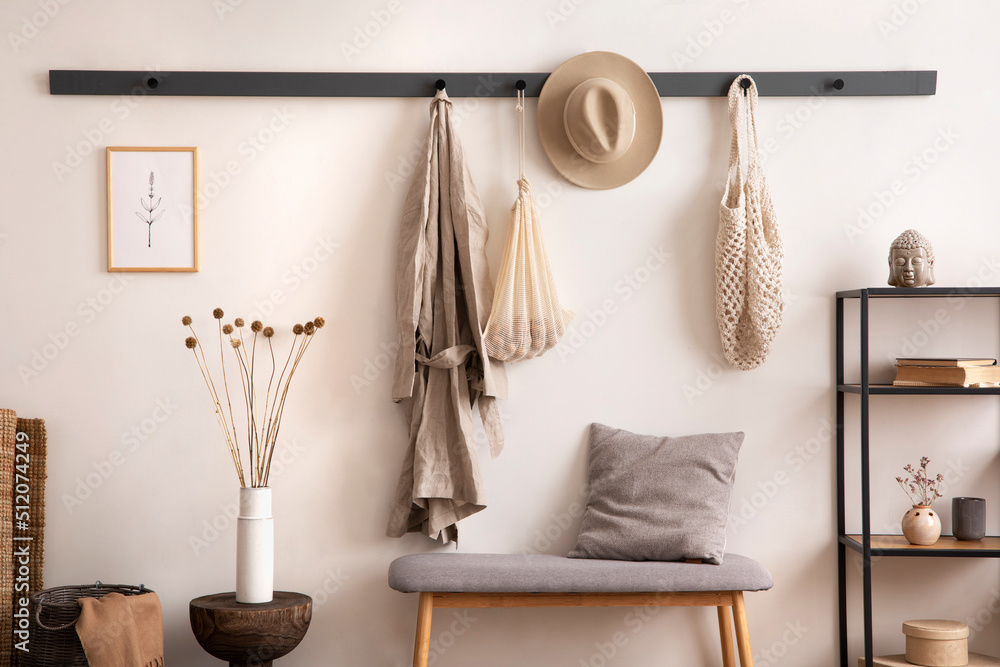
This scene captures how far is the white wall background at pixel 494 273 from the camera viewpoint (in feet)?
8.89

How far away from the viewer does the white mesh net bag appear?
2.62 m

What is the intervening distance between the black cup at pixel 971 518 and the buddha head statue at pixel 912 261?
0.74 m

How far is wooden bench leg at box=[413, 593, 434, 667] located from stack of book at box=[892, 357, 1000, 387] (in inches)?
66.6

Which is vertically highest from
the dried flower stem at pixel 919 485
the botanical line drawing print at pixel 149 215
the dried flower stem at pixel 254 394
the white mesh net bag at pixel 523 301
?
the botanical line drawing print at pixel 149 215

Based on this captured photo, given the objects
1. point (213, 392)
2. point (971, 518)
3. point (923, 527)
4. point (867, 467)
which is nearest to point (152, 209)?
point (213, 392)

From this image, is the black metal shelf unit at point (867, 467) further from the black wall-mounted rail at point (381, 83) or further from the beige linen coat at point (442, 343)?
the beige linen coat at point (442, 343)

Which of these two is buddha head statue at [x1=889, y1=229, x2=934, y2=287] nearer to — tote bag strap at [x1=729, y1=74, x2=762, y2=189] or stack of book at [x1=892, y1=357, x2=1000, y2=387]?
stack of book at [x1=892, y1=357, x2=1000, y2=387]

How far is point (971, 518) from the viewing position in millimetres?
2559

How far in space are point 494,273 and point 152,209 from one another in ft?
4.03

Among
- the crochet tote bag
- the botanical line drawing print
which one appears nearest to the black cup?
the crochet tote bag

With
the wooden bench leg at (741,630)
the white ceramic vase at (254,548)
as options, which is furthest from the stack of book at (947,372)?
the white ceramic vase at (254,548)

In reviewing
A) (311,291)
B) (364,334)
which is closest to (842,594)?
(364,334)

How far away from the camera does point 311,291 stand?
275 centimetres

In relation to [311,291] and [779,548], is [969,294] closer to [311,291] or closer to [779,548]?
[779,548]
